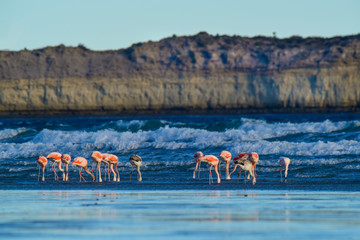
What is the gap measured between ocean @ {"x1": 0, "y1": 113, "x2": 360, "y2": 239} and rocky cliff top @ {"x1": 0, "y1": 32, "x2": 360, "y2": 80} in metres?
73.6

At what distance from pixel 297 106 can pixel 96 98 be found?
25712 mm

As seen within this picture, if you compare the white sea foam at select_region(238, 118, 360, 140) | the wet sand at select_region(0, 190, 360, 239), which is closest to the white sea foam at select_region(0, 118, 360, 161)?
the white sea foam at select_region(238, 118, 360, 140)

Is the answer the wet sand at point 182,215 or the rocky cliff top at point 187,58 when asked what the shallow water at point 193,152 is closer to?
the wet sand at point 182,215

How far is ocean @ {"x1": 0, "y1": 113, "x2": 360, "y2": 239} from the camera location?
10602mm

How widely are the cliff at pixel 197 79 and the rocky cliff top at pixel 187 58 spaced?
13 cm

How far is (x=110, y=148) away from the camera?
32.3 m

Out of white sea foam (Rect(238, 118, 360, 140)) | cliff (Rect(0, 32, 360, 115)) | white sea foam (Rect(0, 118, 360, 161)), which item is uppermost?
cliff (Rect(0, 32, 360, 115))

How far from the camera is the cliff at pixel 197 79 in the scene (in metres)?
101

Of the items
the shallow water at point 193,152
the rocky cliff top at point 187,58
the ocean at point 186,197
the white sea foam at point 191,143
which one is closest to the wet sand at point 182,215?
the ocean at point 186,197

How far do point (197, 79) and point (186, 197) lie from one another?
89.4 m

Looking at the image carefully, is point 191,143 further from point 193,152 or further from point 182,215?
point 182,215

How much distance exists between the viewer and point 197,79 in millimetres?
104438

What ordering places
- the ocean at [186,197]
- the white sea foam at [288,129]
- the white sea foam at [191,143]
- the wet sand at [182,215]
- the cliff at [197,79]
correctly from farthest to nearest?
the cliff at [197,79] → the white sea foam at [288,129] → the white sea foam at [191,143] → the ocean at [186,197] → the wet sand at [182,215]

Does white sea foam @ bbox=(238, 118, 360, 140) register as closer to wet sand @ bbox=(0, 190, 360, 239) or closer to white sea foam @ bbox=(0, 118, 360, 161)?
white sea foam @ bbox=(0, 118, 360, 161)
